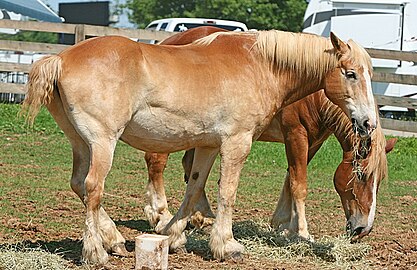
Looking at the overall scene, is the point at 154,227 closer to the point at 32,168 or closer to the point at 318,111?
the point at 318,111

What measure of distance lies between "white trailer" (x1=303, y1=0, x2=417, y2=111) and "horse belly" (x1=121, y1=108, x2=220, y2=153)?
13.6 m

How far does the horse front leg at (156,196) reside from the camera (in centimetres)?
739

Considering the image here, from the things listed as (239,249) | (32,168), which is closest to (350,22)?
(32,168)

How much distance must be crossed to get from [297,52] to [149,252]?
7.88 ft

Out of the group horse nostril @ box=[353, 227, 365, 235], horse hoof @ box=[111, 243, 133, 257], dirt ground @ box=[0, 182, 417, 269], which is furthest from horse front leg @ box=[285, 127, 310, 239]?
horse hoof @ box=[111, 243, 133, 257]

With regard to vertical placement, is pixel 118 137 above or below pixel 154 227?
above

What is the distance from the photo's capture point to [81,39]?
14.4 meters

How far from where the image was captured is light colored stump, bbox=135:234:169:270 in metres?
4.68

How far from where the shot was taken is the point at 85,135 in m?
5.43

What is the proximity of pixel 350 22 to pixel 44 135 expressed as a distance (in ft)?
35.2

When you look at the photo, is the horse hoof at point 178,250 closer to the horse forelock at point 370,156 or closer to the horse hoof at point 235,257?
the horse hoof at point 235,257

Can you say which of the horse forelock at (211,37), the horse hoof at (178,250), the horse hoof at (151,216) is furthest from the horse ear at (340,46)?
the horse hoof at (151,216)

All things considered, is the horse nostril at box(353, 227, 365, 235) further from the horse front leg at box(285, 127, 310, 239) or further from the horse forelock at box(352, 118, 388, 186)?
the horse front leg at box(285, 127, 310, 239)

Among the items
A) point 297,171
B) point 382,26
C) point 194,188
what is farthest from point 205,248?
point 382,26
